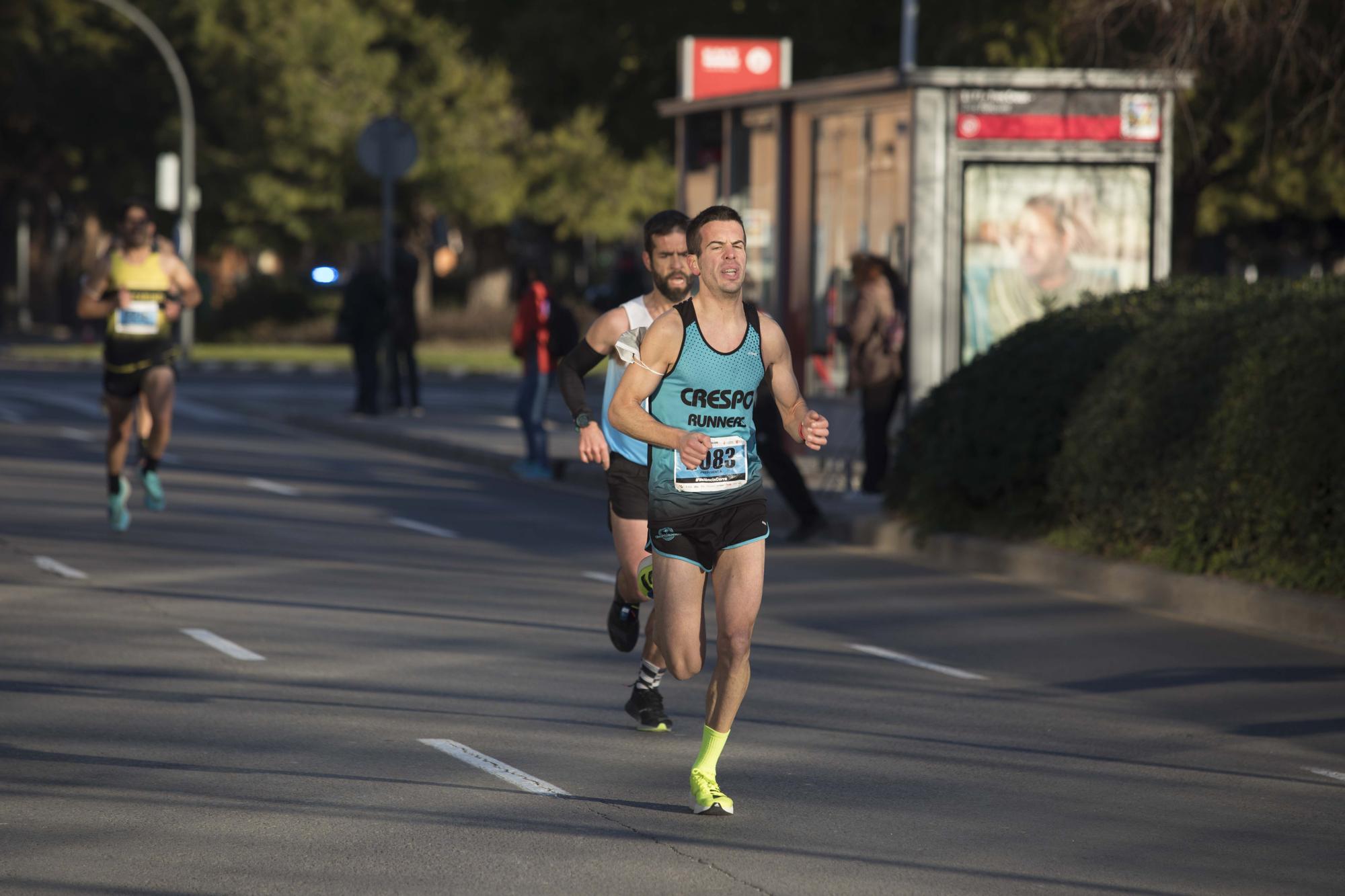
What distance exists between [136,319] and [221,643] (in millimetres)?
4775

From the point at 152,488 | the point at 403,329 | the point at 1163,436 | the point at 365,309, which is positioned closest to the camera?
the point at 1163,436

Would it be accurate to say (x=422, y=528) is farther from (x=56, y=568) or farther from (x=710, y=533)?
(x=710, y=533)

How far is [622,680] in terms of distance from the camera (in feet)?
31.4

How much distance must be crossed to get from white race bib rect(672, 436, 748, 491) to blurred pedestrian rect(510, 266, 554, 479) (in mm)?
12657

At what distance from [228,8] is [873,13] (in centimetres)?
2808

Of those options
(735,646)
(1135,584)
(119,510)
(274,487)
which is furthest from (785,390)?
(274,487)

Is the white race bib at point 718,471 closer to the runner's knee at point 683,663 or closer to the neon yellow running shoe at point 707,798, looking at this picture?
the runner's knee at point 683,663

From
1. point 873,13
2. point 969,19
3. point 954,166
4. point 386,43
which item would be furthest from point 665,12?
point 386,43

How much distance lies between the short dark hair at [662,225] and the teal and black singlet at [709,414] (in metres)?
1.34

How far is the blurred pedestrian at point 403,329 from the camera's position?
26.5 m

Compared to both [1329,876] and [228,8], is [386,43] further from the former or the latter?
[1329,876]

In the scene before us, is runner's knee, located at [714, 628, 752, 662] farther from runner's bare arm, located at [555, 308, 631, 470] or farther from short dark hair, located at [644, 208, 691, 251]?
short dark hair, located at [644, 208, 691, 251]

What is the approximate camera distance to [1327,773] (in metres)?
7.98

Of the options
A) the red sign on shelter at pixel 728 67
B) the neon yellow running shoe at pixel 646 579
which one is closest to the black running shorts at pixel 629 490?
the neon yellow running shoe at pixel 646 579
